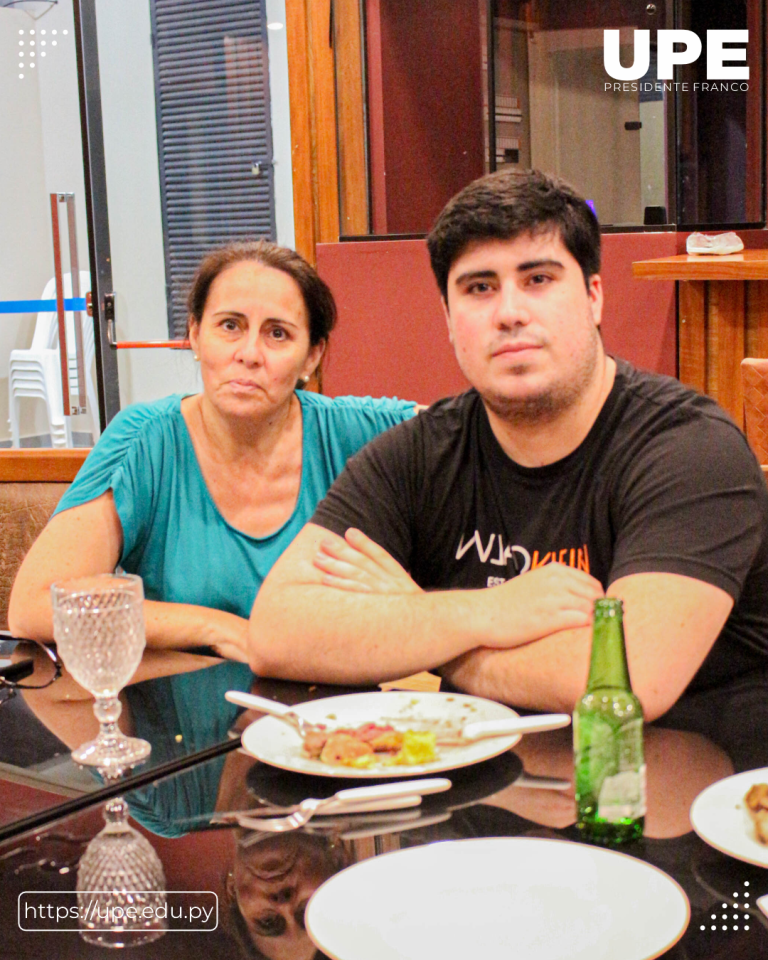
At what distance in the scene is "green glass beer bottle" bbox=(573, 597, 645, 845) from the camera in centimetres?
95

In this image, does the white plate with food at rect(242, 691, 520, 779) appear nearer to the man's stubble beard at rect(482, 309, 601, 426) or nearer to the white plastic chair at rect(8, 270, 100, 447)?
the man's stubble beard at rect(482, 309, 601, 426)

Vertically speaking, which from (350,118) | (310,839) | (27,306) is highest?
(350,118)

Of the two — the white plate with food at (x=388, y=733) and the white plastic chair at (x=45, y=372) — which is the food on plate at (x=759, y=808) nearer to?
the white plate with food at (x=388, y=733)

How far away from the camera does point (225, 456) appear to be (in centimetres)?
219

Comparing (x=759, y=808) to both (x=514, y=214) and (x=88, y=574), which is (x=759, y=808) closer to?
(x=514, y=214)

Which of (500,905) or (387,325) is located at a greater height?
(387,325)

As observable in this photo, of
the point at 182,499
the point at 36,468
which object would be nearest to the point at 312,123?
the point at 36,468

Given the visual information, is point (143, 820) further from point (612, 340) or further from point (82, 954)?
point (612, 340)

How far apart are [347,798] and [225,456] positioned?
1213 millimetres

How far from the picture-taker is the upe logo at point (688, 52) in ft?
12.8

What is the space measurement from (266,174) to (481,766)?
4.29 m

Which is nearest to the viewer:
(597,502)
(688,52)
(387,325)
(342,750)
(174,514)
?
(342,750)

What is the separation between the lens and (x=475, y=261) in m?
1.65

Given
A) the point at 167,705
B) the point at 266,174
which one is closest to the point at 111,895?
the point at 167,705
